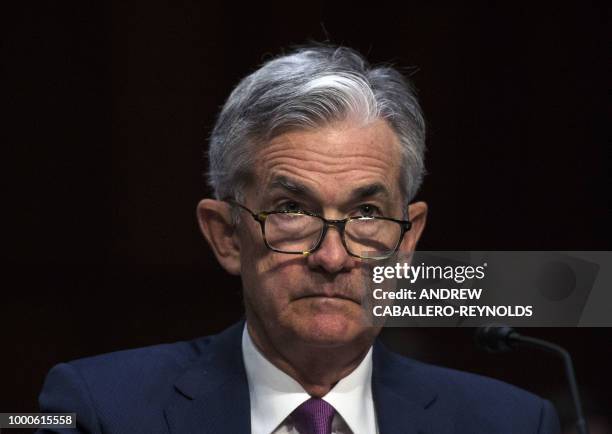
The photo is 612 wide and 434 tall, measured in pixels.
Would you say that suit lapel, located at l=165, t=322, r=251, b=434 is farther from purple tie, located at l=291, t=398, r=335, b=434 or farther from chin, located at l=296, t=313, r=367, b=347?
chin, located at l=296, t=313, r=367, b=347

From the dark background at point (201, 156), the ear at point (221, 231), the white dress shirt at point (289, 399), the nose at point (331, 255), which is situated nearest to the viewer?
the nose at point (331, 255)

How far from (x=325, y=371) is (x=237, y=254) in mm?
314

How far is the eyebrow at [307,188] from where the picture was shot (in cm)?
191

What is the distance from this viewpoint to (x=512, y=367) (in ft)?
8.83

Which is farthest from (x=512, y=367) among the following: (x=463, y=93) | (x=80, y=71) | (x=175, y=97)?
(x=80, y=71)

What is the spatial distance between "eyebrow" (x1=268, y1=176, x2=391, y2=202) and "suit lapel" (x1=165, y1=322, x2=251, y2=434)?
0.39 meters

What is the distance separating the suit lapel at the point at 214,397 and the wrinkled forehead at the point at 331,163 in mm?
376

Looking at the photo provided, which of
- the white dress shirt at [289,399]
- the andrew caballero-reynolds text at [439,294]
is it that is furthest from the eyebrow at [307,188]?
the white dress shirt at [289,399]

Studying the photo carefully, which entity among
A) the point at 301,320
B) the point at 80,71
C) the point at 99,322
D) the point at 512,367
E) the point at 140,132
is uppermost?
the point at 80,71

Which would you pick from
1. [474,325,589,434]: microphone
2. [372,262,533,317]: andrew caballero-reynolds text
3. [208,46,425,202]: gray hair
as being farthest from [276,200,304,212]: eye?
[474,325,589,434]: microphone

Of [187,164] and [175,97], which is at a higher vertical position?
[175,97]

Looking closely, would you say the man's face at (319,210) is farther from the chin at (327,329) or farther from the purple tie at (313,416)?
the purple tie at (313,416)

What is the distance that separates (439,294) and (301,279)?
1.03 ft

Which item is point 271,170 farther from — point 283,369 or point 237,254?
point 283,369
